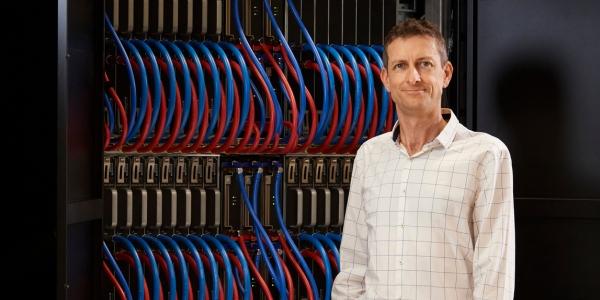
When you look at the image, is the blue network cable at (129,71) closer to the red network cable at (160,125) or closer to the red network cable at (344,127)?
the red network cable at (160,125)

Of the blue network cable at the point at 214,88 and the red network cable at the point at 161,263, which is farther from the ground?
the blue network cable at the point at 214,88

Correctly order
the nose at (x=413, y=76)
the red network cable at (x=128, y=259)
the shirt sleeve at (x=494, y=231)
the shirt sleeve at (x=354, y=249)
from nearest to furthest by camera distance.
Result: the shirt sleeve at (x=494, y=231), the nose at (x=413, y=76), the shirt sleeve at (x=354, y=249), the red network cable at (x=128, y=259)

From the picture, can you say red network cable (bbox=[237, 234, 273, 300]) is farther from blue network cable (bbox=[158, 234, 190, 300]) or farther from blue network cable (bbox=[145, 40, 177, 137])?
blue network cable (bbox=[145, 40, 177, 137])

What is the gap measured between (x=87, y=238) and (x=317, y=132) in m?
1.33

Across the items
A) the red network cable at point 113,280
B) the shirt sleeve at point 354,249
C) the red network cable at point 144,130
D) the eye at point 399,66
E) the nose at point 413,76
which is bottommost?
A: the red network cable at point 113,280

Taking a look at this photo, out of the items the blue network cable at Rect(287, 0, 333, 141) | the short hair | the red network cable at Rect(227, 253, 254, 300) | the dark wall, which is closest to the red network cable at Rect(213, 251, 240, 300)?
the red network cable at Rect(227, 253, 254, 300)

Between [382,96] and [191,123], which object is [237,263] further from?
[382,96]

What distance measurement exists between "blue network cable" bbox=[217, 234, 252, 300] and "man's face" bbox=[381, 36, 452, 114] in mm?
1753

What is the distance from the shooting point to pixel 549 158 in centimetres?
413

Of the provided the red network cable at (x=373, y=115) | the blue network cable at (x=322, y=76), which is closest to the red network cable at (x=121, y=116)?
the blue network cable at (x=322, y=76)

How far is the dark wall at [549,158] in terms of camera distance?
4.12 metres

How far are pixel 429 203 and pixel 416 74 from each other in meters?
0.37

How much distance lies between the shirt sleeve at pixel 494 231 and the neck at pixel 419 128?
0.20m

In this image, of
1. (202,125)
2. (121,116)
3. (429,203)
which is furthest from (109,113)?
(429,203)
